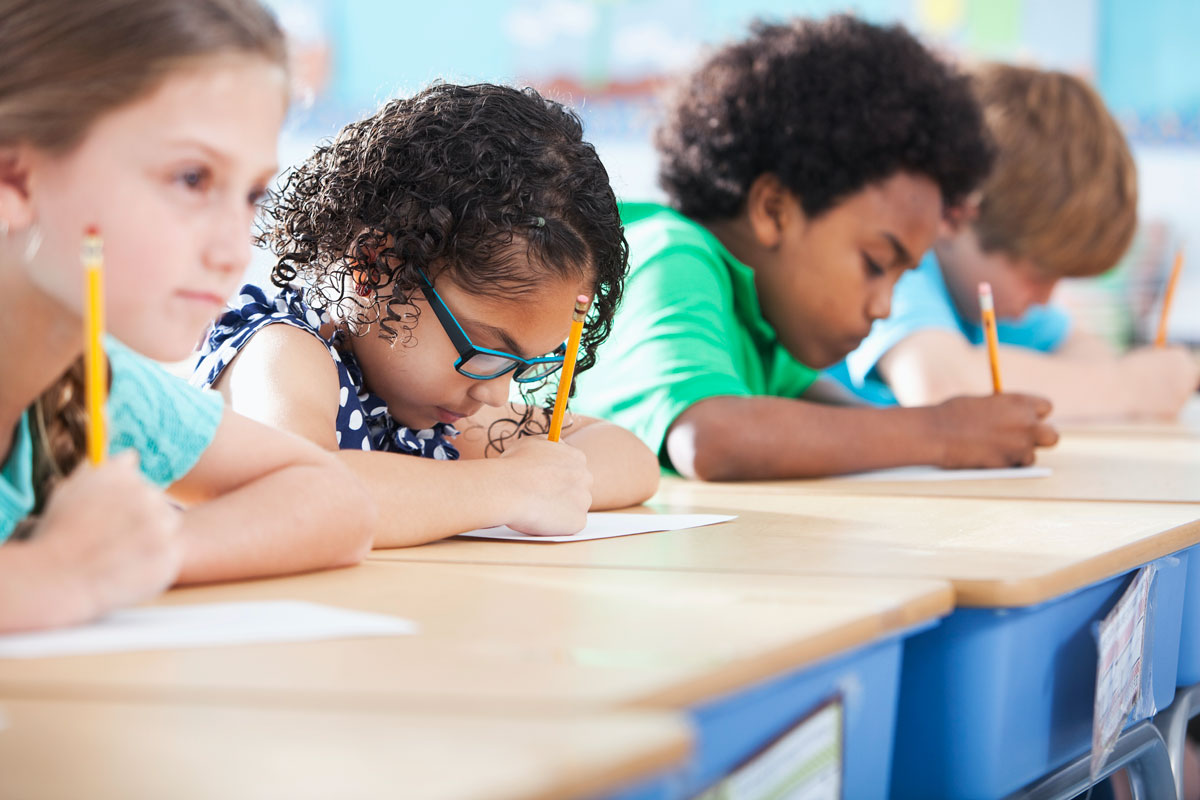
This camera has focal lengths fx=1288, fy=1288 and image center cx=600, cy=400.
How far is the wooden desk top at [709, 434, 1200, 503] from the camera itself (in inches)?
49.0

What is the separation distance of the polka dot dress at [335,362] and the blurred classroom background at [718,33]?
2.55 meters

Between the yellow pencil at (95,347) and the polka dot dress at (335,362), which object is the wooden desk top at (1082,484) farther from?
the yellow pencil at (95,347)

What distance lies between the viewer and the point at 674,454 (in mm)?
1423

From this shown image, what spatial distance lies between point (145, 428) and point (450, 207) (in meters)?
0.37

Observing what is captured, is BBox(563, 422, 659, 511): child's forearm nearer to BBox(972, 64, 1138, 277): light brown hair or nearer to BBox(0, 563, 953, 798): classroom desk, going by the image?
BBox(0, 563, 953, 798): classroom desk

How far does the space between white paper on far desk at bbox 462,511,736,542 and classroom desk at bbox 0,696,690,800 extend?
1.65 feet

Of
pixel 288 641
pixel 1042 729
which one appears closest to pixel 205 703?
pixel 288 641

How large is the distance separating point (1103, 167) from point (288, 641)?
219 centimetres

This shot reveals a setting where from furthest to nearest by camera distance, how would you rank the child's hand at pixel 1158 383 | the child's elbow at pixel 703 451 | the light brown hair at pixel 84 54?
the child's hand at pixel 1158 383 < the child's elbow at pixel 703 451 < the light brown hair at pixel 84 54

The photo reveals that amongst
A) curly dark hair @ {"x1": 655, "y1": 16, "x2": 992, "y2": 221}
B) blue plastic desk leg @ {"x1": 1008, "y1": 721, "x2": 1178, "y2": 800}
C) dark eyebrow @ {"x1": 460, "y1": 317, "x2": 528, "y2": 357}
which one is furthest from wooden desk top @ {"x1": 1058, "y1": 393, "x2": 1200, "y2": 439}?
dark eyebrow @ {"x1": 460, "y1": 317, "x2": 528, "y2": 357}

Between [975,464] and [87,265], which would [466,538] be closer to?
[87,265]

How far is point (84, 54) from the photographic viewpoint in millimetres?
659

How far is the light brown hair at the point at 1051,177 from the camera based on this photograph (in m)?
2.39

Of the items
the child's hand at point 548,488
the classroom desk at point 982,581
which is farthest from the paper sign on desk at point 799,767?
the child's hand at point 548,488
